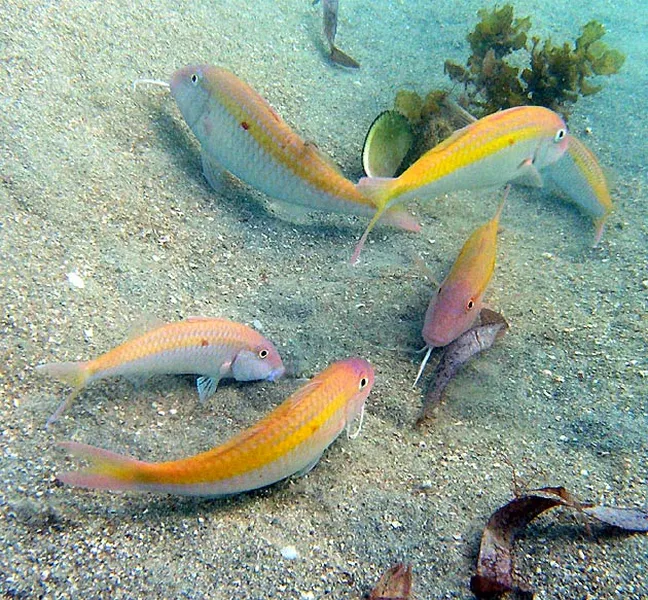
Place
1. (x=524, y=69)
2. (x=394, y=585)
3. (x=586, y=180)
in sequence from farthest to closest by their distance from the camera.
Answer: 1. (x=524, y=69)
2. (x=586, y=180)
3. (x=394, y=585)

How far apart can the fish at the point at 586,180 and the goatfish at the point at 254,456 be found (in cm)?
292

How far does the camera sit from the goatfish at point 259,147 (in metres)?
3.61

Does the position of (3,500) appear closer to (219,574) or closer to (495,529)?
(219,574)

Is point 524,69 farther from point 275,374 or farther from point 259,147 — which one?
point 275,374

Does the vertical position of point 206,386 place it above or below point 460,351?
below

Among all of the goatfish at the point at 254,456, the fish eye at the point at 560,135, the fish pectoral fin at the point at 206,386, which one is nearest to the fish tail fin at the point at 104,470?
the goatfish at the point at 254,456

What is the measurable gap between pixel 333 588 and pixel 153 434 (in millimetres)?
1082

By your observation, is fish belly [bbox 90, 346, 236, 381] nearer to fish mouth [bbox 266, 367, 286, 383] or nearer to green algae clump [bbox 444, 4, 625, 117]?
fish mouth [bbox 266, 367, 286, 383]

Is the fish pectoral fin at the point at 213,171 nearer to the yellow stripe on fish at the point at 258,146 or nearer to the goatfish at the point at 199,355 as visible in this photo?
the yellow stripe on fish at the point at 258,146

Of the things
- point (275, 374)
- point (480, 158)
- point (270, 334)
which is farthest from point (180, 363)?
point (480, 158)

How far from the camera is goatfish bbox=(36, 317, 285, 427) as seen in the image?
2.51m

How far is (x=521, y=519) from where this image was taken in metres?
2.12

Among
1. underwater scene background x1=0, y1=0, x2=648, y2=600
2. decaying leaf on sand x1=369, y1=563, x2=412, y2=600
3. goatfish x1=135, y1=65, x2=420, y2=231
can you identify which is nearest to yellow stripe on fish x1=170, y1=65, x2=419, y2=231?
goatfish x1=135, y1=65, x2=420, y2=231

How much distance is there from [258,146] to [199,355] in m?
1.72
